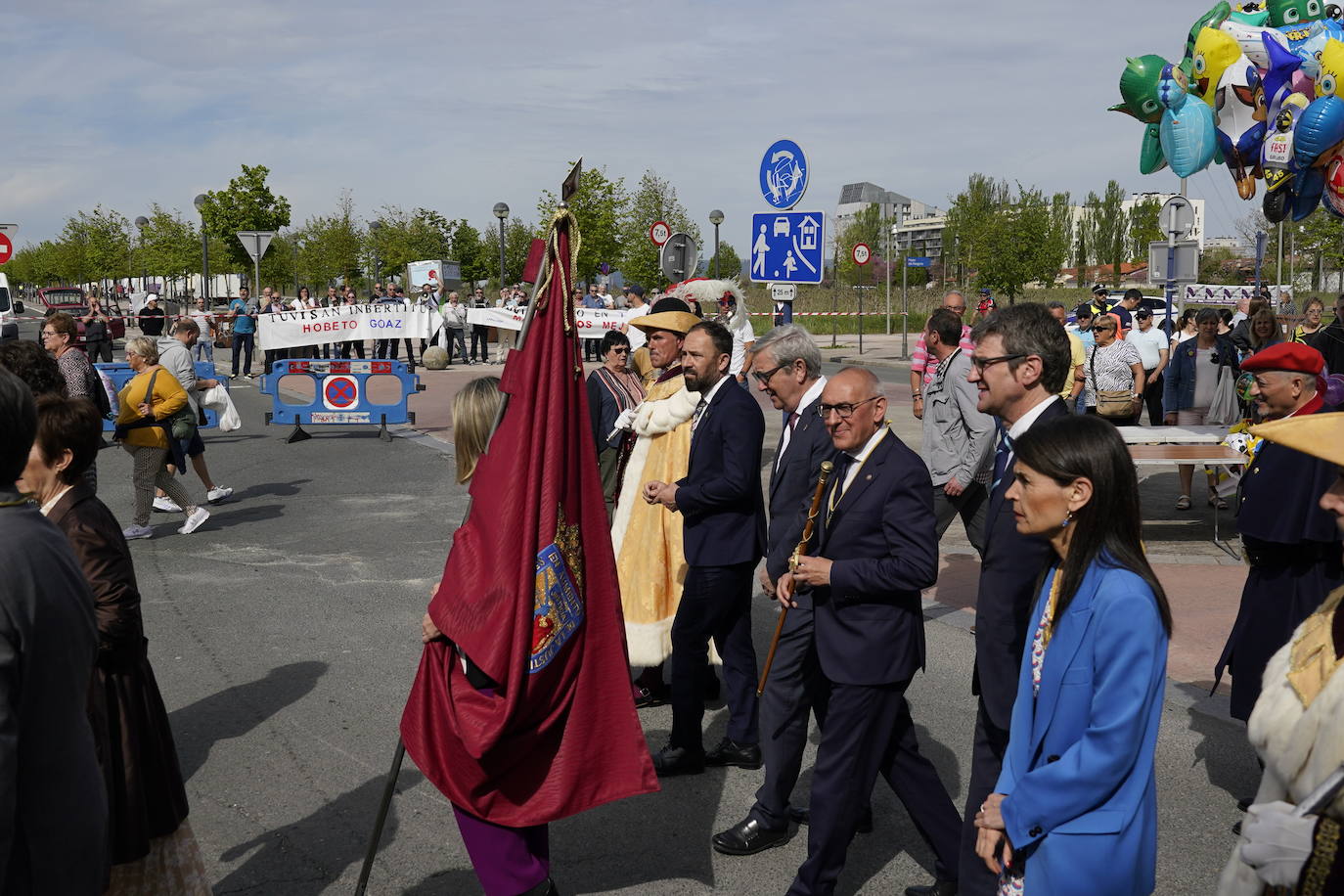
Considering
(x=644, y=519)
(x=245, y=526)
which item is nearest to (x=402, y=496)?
(x=245, y=526)

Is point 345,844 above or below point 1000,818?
below

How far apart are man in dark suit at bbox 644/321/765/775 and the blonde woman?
243 inches

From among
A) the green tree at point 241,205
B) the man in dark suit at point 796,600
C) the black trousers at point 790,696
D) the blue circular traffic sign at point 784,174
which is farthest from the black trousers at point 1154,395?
the green tree at point 241,205

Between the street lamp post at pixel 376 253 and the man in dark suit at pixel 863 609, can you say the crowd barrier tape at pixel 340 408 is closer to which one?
the man in dark suit at pixel 863 609

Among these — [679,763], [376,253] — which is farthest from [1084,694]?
[376,253]

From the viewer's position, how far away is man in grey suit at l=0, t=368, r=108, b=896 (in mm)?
2092

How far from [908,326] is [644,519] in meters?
47.5

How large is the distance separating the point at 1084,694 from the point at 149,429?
349 inches

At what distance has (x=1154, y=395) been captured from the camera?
1371 cm

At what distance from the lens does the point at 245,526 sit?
1048 cm

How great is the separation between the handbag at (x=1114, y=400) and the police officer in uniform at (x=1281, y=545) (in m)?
6.76

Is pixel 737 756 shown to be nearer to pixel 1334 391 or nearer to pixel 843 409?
pixel 843 409

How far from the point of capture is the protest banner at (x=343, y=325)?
83.5ft

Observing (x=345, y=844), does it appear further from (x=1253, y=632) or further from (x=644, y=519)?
(x=1253, y=632)
